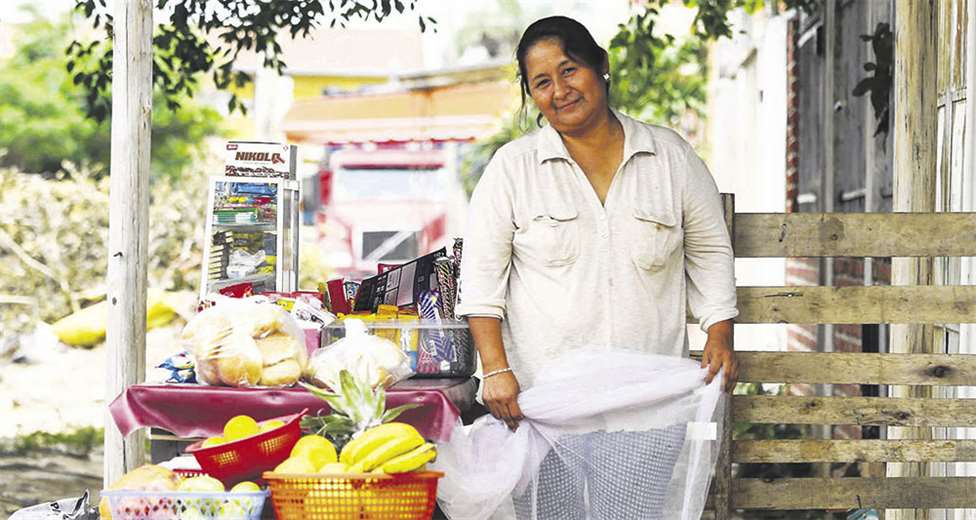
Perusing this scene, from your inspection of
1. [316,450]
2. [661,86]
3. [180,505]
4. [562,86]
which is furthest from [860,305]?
[661,86]

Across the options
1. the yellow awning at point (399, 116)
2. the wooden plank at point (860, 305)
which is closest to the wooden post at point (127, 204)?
the wooden plank at point (860, 305)

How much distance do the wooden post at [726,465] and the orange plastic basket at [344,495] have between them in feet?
4.80

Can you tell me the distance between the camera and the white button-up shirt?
3.89m

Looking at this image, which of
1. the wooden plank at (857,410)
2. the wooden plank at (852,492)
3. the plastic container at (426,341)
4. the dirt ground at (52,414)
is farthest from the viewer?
the dirt ground at (52,414)

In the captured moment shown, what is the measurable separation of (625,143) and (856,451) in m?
1.46

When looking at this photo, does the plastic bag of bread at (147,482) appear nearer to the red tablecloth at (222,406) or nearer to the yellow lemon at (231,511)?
the yellow lemon at (231,511)

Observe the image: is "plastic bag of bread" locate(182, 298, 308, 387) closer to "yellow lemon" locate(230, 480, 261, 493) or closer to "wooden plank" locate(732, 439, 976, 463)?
"yellow lemon" locate(230, 480, 261, 493)

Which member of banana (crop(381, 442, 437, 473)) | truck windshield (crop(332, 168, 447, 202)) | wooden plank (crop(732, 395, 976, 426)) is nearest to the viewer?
banana (crop(381, 442, 437, 473))

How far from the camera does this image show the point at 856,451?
→ 4621 mm

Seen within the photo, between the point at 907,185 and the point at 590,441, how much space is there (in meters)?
2.07

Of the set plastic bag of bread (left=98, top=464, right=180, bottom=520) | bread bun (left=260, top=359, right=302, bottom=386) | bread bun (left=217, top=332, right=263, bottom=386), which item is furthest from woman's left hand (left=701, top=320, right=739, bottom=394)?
plastic bag of bread (left=98, top=464, right=180, bottom=520)

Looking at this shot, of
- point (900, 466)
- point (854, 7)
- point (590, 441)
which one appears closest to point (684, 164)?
point (590, 441)

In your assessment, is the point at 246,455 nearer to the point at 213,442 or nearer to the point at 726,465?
the point at 213,442

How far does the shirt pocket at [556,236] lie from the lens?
3869 mm
